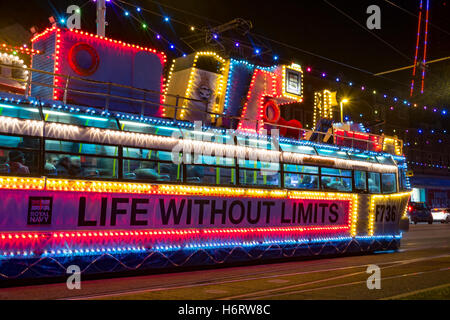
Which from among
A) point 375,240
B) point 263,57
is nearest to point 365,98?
point 263,57

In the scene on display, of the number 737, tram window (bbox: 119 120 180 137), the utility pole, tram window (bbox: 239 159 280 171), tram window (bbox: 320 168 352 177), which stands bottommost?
the number 737

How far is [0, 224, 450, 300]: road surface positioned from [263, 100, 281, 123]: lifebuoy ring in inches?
200

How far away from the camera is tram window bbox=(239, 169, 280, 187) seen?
1273 cm

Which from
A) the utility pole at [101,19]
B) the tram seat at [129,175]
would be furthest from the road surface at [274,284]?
the utility pole at [101,19]

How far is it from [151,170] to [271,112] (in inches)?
241

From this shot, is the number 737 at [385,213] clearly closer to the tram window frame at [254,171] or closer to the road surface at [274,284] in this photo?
the road surface at [274,284]

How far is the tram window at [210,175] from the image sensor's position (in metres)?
11.5

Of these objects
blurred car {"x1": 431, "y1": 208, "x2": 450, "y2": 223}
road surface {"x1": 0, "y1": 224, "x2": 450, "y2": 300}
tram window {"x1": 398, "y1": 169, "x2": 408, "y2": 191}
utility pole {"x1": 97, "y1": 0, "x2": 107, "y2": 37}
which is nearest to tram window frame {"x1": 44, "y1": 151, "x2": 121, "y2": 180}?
road surface {"x1": 0, "y1": 224, "x2": 450, "y2": 300}

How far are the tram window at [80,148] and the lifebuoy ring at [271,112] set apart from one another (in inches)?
255

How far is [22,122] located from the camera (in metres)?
9.06

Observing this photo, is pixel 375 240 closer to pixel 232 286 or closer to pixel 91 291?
pixel 232 286

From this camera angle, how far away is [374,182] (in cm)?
1639

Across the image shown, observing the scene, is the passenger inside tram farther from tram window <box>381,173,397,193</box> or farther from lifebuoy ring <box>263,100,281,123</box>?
tram window <box>381,173,397,193</box>
